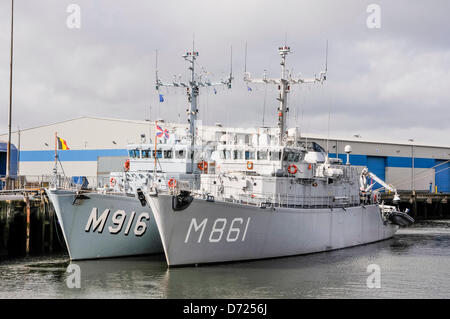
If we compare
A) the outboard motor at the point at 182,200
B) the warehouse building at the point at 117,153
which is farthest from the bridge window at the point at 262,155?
the warehouse building at the point at 117,153

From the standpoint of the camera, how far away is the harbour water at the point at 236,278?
55.4ft

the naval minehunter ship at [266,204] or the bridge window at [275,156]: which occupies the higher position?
the bridge window at [275,156]

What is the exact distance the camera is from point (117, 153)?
137ft

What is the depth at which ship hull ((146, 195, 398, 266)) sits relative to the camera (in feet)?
63.9

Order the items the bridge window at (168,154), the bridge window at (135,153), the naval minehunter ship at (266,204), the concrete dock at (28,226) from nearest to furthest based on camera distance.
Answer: the naval minehunter ship at (266,204) → the concrete dock at (28,226) → the bridge window at (168,154) → the bridge window at (135,153)

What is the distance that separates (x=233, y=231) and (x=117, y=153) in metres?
23.1

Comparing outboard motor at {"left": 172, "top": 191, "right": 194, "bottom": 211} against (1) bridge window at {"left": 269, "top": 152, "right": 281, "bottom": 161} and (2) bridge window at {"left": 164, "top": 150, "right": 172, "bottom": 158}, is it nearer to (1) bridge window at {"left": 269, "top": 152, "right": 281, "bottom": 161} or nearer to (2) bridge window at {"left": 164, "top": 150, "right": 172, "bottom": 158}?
(1) bridge window at {"left": 269, "top": 152, "right": 281, "bottom": 161}

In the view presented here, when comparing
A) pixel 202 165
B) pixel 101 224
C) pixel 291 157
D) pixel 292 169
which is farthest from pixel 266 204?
pixel 101 224

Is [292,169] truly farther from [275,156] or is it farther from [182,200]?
[182,200]

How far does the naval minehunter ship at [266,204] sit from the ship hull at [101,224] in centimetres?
279

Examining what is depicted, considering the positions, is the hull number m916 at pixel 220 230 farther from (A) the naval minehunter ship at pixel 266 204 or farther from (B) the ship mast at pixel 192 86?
(B) the ship mast at pixel 192 86

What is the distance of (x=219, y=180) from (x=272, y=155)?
2.61m

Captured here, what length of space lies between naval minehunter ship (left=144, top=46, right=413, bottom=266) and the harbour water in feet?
2.50
